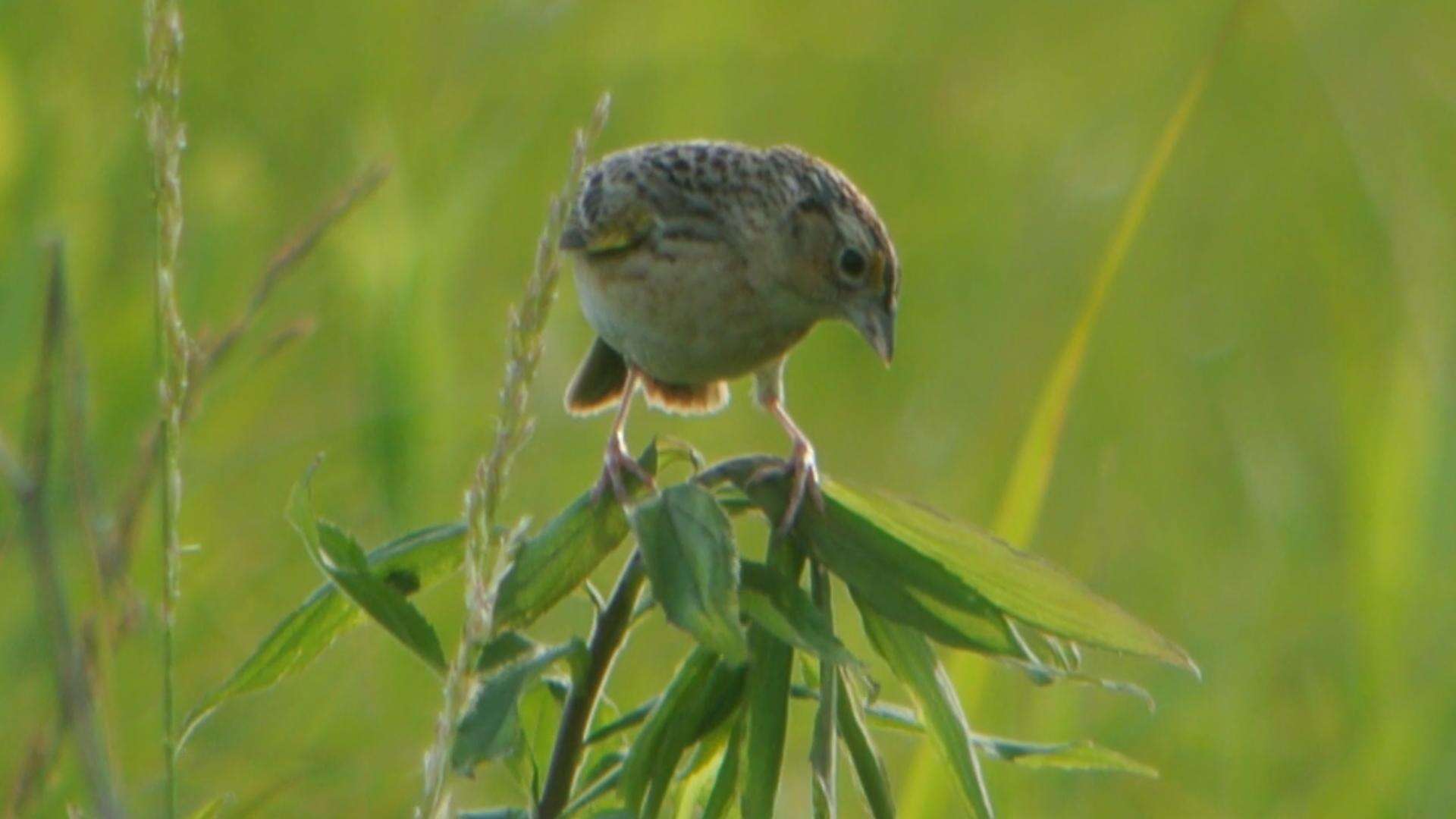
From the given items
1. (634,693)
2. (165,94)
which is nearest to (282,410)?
(634,693)

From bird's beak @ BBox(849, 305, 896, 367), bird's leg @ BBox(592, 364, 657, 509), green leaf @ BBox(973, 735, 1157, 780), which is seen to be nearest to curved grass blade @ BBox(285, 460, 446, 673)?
bird's leg @ BBox(592, 364, 657, 509)

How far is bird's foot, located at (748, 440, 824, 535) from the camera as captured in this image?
2279 millimetres

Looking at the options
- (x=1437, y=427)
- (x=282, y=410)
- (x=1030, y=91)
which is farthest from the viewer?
(x=1030, y=91)

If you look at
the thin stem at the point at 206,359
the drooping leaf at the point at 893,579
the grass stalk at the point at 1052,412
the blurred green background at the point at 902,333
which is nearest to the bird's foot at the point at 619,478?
the drooping leaf at the point at 893,579

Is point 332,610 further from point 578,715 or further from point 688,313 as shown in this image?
point 688,313

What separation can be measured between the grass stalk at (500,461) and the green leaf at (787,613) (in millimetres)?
237

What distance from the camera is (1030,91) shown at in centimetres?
1040

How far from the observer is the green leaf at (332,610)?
2.36 meters

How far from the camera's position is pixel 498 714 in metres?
2.22

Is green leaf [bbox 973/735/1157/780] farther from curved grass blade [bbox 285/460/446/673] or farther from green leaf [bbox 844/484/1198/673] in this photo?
curved grass blade [bbox 285/460/446/673]

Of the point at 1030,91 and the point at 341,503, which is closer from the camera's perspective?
the point at 341,503

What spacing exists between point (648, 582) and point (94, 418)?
118 inches

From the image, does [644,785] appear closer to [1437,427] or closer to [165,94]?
[165,94]

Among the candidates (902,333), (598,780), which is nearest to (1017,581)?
(598,780)
